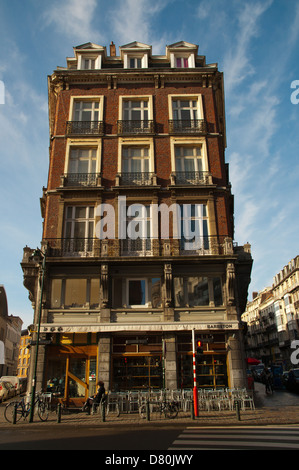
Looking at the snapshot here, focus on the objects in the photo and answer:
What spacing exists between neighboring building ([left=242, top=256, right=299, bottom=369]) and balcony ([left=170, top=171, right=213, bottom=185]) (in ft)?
135

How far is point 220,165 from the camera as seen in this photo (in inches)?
886

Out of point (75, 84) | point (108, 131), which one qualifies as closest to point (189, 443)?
point (108, 131)

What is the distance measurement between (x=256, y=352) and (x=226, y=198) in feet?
270

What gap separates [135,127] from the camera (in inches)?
917

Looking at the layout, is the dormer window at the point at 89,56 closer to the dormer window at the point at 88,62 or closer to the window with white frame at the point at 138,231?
the dormer window at the point at 88,62

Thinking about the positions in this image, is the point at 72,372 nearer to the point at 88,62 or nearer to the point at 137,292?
the point at 137,292

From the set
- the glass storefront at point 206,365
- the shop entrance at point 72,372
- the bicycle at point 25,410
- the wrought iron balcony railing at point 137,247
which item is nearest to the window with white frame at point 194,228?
the wrought iron balcony railing at point 137,247

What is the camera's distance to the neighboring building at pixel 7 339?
6562 centimetres

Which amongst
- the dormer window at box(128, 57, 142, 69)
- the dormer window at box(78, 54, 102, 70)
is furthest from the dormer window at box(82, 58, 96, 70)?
the dormer window at box(128, 57, 142, 69)

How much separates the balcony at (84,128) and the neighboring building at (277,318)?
44.3 metres

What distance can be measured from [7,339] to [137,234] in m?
61.0

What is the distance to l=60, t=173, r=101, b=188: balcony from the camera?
21719 millimetres

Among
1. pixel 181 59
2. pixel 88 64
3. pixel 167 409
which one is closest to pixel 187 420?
pixel 167 409

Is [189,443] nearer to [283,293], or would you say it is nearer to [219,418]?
[219,418]
